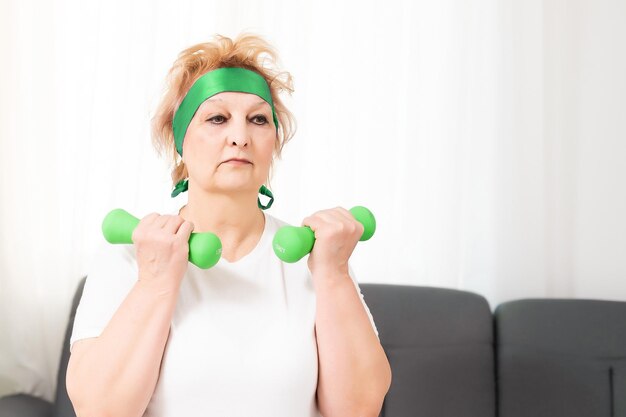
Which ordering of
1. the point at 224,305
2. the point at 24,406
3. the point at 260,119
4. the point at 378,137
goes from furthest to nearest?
the point at 378,137, the point at 24,406, the point at 260,119, the point at 224,305

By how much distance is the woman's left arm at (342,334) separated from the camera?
4.43 feet

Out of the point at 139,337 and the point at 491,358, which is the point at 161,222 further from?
the point at 491,358

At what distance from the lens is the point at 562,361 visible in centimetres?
223

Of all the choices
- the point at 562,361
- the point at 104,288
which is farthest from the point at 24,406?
the point at 562,361

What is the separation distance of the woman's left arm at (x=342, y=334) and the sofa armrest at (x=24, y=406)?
1119 millimetres

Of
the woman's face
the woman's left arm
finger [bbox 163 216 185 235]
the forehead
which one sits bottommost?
the woman's left arm

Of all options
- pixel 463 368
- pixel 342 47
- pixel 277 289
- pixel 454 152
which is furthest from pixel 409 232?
pixel 277 289

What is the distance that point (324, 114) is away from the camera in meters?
2.42

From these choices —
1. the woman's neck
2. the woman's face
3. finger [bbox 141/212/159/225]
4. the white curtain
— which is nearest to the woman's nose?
the woman's face

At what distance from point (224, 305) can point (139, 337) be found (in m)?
0.18

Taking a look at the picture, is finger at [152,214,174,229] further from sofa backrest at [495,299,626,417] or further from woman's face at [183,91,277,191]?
sofa backrest at [495,299,626,417]

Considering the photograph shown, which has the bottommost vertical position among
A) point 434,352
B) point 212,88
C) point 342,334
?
point 434,352

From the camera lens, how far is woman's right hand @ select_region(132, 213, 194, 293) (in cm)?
126

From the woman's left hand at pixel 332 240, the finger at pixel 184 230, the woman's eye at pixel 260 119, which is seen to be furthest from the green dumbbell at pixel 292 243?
the woman's eye at pixel 260 119
